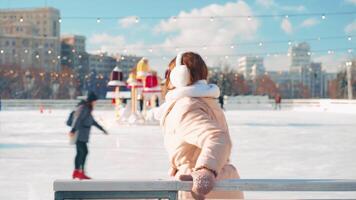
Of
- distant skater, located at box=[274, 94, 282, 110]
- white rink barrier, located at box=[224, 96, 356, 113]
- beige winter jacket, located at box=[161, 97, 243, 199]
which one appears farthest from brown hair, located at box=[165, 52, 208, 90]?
distant skater, located at box=[274, 94, 282, 110]

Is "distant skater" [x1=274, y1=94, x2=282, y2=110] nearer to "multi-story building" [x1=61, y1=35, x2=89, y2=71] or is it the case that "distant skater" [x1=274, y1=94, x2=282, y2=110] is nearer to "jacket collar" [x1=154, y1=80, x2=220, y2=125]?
"jacket collar" [x1=154, y1=80, x2=220, y2=125]

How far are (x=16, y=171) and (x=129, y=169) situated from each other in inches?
60.4

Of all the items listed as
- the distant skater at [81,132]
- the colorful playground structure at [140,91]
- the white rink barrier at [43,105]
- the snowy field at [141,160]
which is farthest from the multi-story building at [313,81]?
the distant skater at [81,132]

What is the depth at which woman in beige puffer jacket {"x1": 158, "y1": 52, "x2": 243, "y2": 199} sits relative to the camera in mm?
1919

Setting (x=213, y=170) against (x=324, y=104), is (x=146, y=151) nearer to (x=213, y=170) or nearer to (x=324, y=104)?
(x=213, y=170)

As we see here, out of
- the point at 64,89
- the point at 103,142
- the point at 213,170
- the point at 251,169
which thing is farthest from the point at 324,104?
the point at 64,89

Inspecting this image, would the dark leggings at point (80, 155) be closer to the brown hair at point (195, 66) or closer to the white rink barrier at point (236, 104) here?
the brown hair at point (195, 66)

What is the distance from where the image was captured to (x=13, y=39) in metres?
75.5

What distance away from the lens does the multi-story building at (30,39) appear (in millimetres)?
74375

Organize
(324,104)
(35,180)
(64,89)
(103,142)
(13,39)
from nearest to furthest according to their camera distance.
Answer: (35,180) → (103,142) → (324,104) → (64,89) → (13,39)

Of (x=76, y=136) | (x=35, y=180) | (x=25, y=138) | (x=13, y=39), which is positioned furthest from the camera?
(x=13, y=39)

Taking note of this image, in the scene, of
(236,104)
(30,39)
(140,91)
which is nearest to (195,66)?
(140,91)

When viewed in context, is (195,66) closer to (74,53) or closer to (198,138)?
(198,138)

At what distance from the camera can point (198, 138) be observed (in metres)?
2.01
